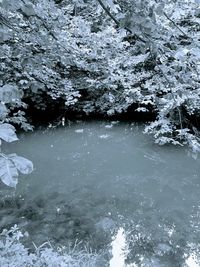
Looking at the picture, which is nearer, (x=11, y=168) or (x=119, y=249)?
(x=11, y=168)

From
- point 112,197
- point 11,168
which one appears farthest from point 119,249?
point 11,168

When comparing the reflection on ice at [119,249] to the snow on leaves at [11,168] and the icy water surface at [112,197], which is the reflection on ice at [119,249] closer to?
the icy water surface at [112,197]

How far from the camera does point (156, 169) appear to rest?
19.8ft

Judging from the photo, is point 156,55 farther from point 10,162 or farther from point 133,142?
point 133,142

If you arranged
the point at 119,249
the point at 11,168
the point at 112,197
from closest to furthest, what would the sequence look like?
1. the point at 11,168
2. the point at 119,249
3. the point at 112,197

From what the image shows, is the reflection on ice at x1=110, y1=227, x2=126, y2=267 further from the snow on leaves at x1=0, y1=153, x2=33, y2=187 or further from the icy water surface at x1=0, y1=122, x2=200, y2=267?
the snow on leaves at x1=0, y1=153, x2=33, y2=187

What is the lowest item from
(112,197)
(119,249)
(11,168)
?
(119,249)

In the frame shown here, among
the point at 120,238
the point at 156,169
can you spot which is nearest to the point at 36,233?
the point at 120,238

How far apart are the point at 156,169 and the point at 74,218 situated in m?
2.18

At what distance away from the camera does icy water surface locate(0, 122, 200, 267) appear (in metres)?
3.96

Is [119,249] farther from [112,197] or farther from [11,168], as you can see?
[11,168]

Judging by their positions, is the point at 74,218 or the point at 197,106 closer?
the point at 74,218

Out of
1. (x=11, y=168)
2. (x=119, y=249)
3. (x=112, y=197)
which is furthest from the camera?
(x=112, y=197)

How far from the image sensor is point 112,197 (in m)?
5.09
